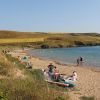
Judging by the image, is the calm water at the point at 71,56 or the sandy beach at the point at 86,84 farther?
the calm water at the point at 71,56

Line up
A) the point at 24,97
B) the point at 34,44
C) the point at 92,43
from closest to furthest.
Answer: the point at 24,97 → the point at 34,44 → the point at 92,43

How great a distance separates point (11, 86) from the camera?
396 inches

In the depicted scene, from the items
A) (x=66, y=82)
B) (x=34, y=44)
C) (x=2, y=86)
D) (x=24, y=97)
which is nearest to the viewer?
(x=24, y=97)

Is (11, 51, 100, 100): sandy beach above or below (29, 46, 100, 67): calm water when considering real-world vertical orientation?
above

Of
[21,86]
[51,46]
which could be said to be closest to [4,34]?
[51,46]

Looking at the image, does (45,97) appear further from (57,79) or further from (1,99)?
(57,79)

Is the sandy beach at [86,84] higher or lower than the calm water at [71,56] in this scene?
higher

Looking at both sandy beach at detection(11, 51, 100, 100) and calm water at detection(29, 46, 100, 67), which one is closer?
sandy beach at detection(11, 51, 100, 100)

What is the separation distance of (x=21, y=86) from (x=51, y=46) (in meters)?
109

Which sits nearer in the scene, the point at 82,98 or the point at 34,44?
the point at 82,98

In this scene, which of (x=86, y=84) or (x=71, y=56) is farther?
(x=71, y=56)

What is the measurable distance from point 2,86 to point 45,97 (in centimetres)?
160

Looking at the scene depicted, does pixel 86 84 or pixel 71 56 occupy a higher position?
pixel 86 84

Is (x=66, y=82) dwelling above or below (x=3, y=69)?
below
